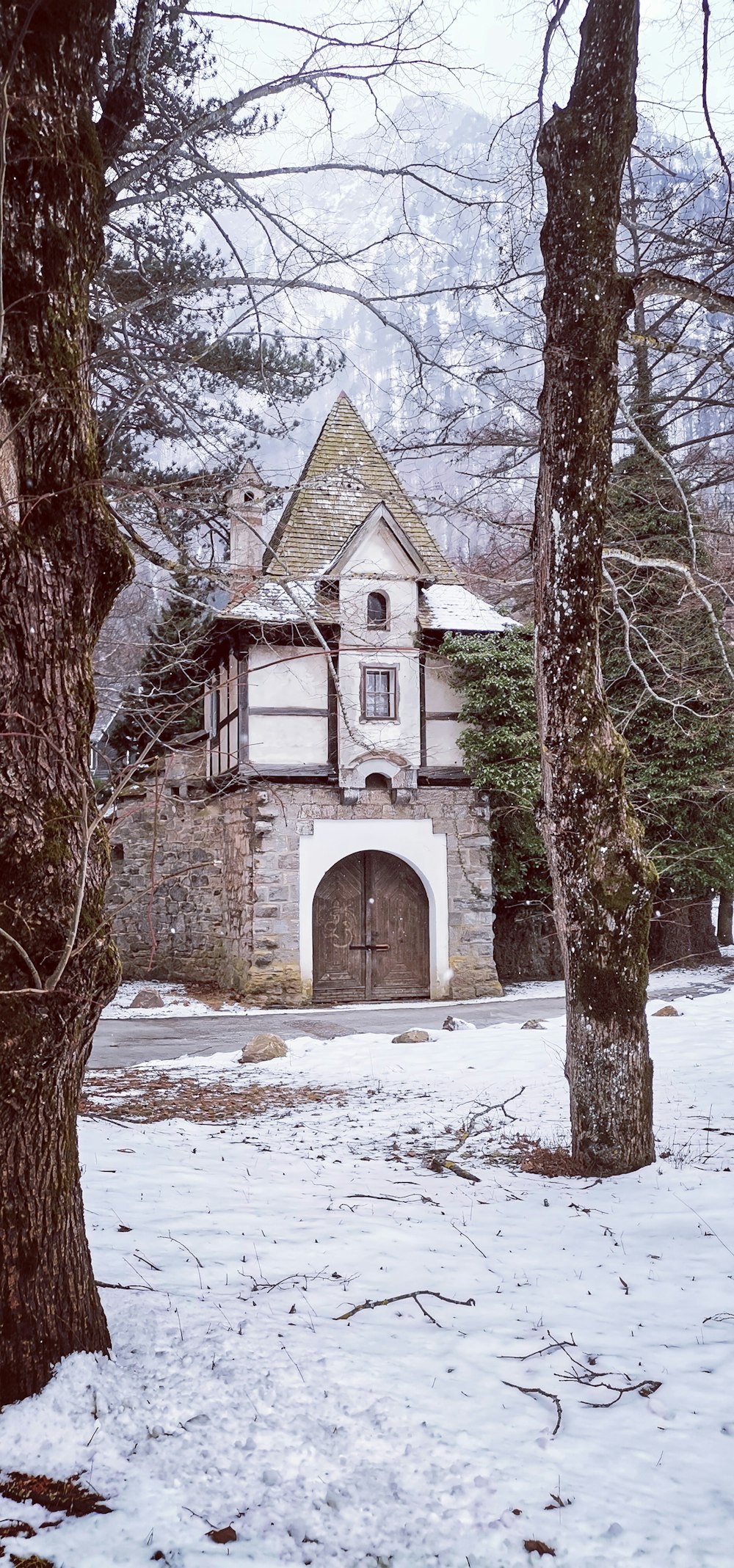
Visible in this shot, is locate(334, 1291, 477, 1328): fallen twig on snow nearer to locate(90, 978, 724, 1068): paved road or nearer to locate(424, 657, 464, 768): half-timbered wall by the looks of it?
locate(90, 978, 724, 1068): paved road

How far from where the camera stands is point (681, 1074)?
7027mm

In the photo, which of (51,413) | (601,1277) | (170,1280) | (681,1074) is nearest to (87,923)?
(51,413)

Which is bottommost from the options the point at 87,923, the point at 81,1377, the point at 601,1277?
the point at 601,1277

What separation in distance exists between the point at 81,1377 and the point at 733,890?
1673cm

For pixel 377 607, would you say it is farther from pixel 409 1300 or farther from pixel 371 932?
pixel 409 1300

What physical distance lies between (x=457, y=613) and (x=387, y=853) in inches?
144

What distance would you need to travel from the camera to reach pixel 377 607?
15078 mm

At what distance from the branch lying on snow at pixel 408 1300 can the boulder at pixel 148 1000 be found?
424 inches

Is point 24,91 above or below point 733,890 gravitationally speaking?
above

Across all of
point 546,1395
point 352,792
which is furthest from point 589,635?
point 352,792

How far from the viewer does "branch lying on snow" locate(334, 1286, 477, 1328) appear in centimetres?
315

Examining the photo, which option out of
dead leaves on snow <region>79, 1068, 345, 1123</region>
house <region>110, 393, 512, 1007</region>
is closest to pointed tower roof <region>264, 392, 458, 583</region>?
house <region>110, 393, 512, 1007</region>

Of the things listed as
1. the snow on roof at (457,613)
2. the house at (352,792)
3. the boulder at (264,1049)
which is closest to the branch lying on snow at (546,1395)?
the boulder at (264,1049)

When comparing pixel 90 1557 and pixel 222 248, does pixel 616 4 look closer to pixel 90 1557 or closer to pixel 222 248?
pixel 222 248
